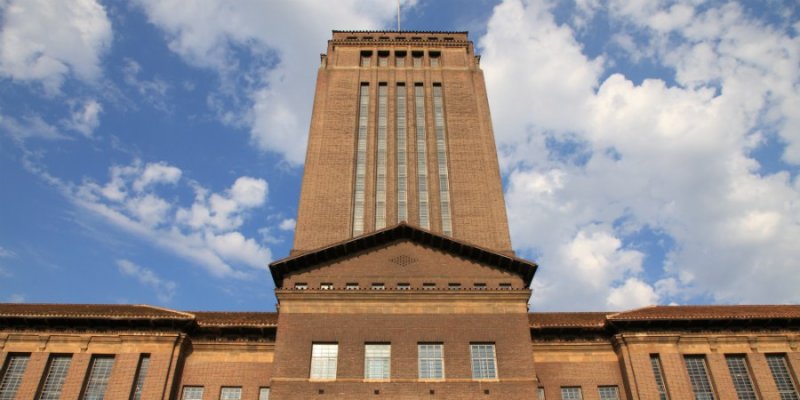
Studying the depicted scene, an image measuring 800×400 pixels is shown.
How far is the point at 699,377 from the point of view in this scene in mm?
29125

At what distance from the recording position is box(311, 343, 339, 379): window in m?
26.9

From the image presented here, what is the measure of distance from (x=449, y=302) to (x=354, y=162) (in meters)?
14.0

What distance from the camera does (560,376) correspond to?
97.0 ft

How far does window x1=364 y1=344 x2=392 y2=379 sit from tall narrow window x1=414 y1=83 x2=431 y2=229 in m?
10.8

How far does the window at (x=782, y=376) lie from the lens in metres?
28.8

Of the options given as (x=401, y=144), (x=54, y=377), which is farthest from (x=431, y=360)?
(x=401, y=144)

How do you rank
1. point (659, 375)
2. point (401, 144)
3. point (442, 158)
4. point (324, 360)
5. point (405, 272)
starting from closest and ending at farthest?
point (324, 360) < point (659, 375) < point (405, 272) < point (442, 158) < point (401, 144)

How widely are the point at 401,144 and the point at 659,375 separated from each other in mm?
20937

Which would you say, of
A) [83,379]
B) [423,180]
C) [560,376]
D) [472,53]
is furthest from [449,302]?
[472,53]

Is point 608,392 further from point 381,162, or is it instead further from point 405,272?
point 381,162

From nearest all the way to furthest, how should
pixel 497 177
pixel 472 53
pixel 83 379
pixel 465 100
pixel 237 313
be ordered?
pixel 83 379, pixel 237 313, pixel 497 177, pixel 465 100, pixel 472 53

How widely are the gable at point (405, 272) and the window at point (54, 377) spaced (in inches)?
423

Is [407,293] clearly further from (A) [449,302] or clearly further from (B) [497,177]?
(B) [497,177]

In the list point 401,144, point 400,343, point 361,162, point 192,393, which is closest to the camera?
point 400,343
